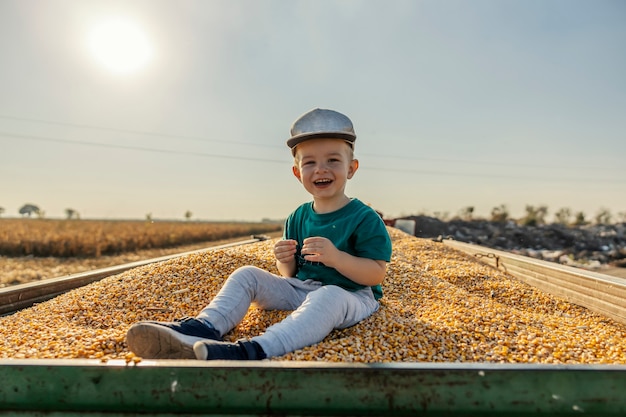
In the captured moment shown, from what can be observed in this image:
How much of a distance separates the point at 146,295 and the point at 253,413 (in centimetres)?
175

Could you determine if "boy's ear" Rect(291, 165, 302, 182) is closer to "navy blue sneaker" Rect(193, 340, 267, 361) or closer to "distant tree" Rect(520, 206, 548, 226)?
"navy blue sneaker" Rect(193, 340, 267, 361)

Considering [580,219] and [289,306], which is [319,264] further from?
[580,219]

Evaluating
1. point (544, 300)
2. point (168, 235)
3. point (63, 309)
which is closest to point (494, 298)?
point (544, 300)

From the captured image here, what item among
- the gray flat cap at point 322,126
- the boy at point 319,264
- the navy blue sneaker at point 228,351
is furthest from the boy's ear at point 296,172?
the navy blue sneaker at point 228,351

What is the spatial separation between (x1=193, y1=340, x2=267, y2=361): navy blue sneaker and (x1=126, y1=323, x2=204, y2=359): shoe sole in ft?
0.30

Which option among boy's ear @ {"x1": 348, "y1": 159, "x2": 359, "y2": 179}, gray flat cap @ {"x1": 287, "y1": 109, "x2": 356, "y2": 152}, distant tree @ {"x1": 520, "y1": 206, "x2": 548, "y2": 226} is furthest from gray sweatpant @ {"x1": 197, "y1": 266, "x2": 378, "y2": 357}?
distant tree @ {"x1": 520, "y1": 206, "x2": 548, "y2": 226}

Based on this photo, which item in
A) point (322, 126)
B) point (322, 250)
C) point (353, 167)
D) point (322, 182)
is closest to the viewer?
point (322, 250)

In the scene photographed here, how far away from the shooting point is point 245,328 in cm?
221

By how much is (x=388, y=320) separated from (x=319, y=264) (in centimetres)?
46

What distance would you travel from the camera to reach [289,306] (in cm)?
237

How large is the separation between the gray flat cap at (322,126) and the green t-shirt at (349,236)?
1.31 ft

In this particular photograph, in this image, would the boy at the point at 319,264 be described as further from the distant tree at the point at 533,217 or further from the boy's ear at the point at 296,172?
the distant tree at the point at 533,217

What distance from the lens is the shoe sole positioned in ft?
5.14

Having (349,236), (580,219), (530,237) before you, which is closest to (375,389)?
(349,236)
